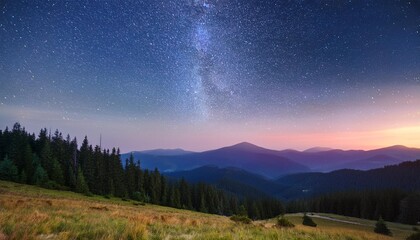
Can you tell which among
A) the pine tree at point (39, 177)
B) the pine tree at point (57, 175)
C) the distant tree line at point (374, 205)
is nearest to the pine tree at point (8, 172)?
the pine tree at point (39, 177)

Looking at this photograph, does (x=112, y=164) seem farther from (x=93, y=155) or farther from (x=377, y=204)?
(x=377, y=204)

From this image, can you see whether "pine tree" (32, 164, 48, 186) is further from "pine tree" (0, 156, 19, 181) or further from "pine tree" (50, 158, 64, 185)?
"pine tree" (50, 158, 64, 185)

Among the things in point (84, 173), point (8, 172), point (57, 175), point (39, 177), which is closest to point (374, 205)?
point (84, 173)

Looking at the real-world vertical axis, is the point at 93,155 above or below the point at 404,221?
above

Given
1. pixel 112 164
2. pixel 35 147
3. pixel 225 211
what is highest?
pixel 35 147

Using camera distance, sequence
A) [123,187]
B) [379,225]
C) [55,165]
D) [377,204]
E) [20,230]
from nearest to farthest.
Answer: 1. [20,230]
2. [379,225]
3. [55,165]
4. [123,187]
5. [377,204]

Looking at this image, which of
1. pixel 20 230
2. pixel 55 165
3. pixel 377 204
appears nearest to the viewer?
pixel 20 230

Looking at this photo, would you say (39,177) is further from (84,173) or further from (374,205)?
(374,205)

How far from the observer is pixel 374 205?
11356cm

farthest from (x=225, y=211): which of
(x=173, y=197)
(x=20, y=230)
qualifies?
(x=20, y=230)

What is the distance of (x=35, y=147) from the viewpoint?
3519 inches

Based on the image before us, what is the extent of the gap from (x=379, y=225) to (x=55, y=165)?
75015 millimetres

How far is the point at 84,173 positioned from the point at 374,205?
117774 millimetres

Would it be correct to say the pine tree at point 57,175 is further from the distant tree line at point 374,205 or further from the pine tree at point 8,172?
the distant tree line at point 374,205
